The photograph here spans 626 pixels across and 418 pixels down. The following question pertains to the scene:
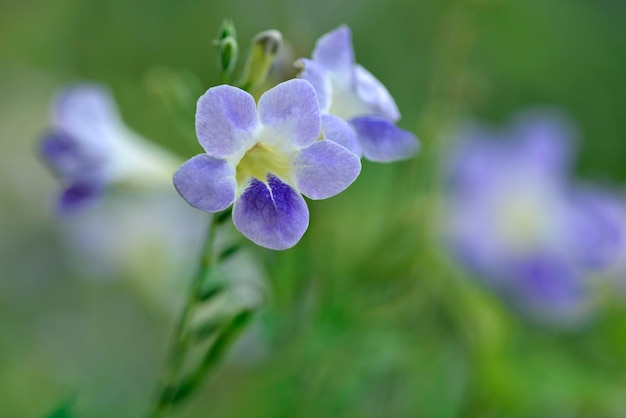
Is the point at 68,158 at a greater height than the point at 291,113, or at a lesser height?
lesser

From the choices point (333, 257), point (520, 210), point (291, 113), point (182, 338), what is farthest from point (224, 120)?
point (520, 210)

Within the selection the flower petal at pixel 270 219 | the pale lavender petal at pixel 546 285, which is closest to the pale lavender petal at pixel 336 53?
the flower petal at pixel 270 219

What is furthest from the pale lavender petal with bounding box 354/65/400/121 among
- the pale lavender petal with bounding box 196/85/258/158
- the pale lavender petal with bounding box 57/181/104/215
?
the pale lavender petal with bounding box 57/181/104/215

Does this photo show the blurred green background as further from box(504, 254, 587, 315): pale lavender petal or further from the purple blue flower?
the purple blue flower

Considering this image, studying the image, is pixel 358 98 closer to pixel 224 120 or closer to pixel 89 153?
pixel 224 120

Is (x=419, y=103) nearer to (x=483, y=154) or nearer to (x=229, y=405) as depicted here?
(x=483, y=154)

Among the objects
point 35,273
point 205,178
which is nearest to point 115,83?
point 35,273
